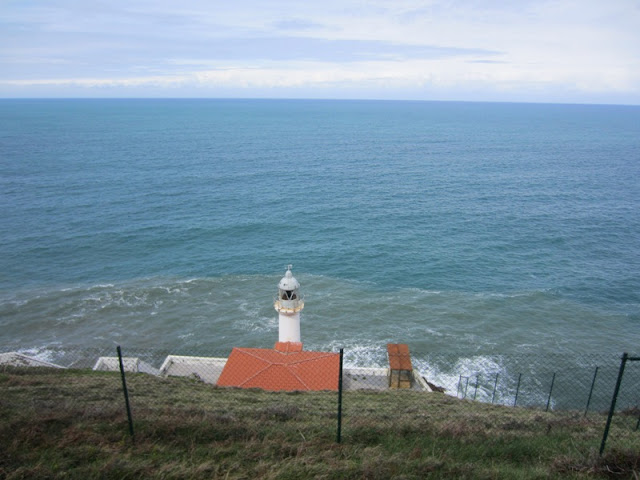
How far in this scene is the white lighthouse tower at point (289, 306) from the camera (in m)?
24.1

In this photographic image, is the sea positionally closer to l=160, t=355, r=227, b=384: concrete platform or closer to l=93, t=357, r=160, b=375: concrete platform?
l=93, t=357, r=160, b=375: concrete platform

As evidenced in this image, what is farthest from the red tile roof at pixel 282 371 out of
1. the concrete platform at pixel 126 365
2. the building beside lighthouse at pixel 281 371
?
the concrete platform at pixel 126 365

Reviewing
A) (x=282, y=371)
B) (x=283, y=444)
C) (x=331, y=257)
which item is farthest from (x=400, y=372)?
(x=331, y=257)

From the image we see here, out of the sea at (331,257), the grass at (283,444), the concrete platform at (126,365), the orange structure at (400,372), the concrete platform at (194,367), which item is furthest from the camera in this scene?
the sea at (331,257)

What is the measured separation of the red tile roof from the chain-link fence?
0.16 feet

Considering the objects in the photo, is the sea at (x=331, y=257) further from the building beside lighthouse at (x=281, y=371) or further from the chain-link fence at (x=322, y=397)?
the building beside lighthouse at (x=281, y=371)

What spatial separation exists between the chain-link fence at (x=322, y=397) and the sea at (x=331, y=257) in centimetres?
156

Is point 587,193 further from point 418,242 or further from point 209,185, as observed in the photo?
point 209,185

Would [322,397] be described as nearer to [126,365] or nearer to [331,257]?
[126,365]

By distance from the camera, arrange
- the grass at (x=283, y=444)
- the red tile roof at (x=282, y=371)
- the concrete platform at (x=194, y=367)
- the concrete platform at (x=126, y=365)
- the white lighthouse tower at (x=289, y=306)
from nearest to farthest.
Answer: the grass at (x=283, y=444)
the red tile roof at (x=282, y=371)
the concrete platform at (x=126, y=365)
the concrete platform at (x=194, y=367)
the white lighthouse tower at (x=289, y=306)

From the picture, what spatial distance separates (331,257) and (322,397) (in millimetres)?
28930

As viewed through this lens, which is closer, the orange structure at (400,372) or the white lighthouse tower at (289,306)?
the orange structure at (400,372)

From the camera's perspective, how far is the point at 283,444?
9281mm

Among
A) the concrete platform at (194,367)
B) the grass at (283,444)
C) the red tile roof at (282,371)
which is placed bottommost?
the concrete platform at (194,367)
